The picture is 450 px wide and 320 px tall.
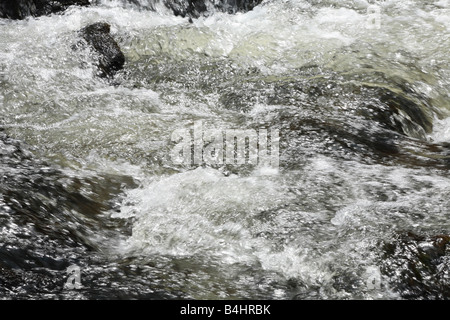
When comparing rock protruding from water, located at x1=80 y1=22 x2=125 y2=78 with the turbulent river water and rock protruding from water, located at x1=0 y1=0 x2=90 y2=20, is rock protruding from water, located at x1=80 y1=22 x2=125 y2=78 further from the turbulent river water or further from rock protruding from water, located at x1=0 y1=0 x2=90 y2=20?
rock protruding from water, located at x1=0 y1=0 x2=90 y2=20

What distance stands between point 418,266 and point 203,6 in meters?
6.20

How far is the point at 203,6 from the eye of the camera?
26.3 feet

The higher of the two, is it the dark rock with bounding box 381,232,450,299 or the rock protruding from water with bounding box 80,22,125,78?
the rock protruding from water with bounding box 80,22,125,78

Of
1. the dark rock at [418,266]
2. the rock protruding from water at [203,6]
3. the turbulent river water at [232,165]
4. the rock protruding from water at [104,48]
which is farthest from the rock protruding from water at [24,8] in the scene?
the dark rock at [418,266]

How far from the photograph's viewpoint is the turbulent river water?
2.79 m

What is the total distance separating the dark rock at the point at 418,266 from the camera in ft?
8.45

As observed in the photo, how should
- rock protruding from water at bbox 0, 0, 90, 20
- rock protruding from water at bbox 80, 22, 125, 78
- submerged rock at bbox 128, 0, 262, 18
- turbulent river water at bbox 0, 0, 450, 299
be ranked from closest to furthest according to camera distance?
turbulent river water at bbox 0, 0, 450, 299, rock protruding from water at bbox 80, 22, 125, 78, rock protruding from water at bbox 0, 0, 90, 20, submerged rock at bbox 128, 0, 262, 18

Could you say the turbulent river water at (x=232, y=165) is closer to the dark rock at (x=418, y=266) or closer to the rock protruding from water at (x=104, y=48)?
the dark rock at (x=418, y=266)

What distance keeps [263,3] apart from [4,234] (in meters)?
6.23

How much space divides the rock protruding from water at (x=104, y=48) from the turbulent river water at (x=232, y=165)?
0.14 metres

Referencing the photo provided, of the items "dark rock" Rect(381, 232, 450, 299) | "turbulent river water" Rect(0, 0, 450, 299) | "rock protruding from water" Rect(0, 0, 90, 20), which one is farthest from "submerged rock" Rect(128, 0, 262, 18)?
"dark rock" Rect(381, 232, 450, 299)

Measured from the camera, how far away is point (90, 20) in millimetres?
7336

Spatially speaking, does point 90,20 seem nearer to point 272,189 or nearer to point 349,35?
point 349,35

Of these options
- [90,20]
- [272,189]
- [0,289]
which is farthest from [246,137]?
[90,20]
